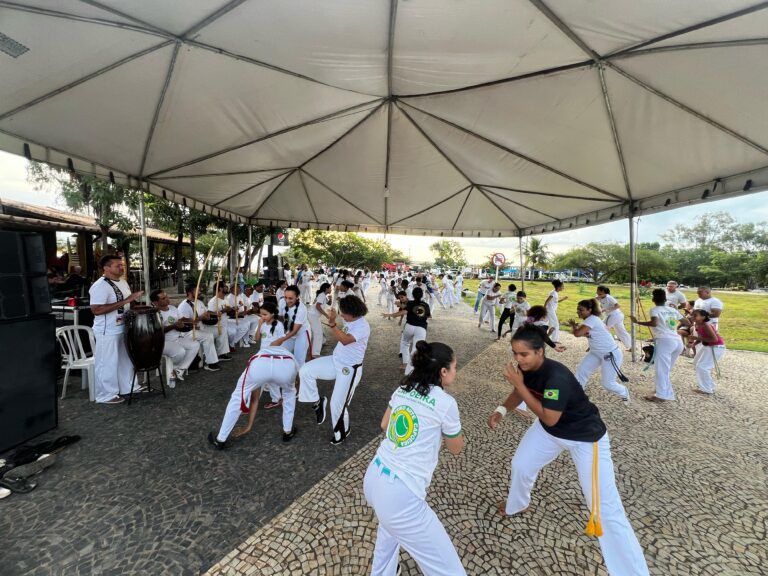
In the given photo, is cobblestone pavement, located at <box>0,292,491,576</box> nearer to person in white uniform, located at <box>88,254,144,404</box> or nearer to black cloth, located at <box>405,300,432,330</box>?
person in white uniform, located at <box>88,254,144,404</box>

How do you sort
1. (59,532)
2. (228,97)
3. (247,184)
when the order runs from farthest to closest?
(247,184) → (228,97) → (59,532)

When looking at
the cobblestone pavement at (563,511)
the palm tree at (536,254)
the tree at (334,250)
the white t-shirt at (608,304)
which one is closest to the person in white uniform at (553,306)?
the white t-shirt at (608,304)

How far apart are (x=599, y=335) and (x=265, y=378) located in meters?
4.96

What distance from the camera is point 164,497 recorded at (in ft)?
8.80

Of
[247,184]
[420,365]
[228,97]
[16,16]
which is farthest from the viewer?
[247,184]

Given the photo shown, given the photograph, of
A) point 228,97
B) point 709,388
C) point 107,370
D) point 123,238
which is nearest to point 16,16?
point 228,97

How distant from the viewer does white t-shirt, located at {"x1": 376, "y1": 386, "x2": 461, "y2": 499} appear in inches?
64.1

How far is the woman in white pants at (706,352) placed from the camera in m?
5.55

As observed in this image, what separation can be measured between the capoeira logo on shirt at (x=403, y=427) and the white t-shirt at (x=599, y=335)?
172 inches

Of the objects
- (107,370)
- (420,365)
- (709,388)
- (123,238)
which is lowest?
(709,388)

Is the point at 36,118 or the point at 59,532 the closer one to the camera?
the point at 59,532

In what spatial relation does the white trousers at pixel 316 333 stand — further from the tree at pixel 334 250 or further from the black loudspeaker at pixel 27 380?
the tree at pixel 334 250

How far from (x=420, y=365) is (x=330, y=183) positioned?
720 cm

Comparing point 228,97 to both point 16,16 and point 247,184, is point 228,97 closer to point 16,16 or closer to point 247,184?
point 16,16
